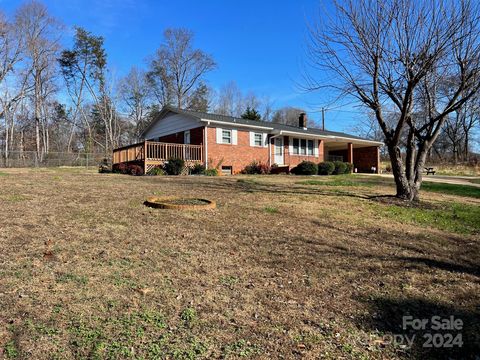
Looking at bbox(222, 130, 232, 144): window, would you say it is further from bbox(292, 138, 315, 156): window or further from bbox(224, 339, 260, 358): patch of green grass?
bbox(224, 339, 260, 358): patch of green grass

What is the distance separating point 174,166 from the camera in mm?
17266

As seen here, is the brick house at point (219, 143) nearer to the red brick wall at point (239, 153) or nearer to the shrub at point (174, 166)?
the red brick wall at point (239, 153)

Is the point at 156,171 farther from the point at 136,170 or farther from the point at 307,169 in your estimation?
the point at 307,169

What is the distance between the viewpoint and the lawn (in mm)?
2598

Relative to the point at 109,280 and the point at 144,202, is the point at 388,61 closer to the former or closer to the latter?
the point at 144,202

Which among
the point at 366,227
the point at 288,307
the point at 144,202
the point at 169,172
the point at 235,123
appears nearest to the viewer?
the point at 288,307

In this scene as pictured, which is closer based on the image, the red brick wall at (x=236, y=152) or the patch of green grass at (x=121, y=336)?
the patch of green grass at (x=121, y=336)

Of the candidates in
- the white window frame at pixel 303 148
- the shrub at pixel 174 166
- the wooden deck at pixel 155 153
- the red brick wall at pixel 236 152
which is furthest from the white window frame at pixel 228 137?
the white window frame at pixel 303 148

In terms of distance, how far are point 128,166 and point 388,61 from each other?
12847 millimetres

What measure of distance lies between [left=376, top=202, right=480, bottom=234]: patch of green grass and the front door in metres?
14.4

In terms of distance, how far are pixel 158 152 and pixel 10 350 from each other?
1622 centimetres

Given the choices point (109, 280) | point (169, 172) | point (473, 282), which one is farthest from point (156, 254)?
point (169, 172)

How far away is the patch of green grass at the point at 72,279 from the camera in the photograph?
3.38 meters

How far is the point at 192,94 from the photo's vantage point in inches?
1608
